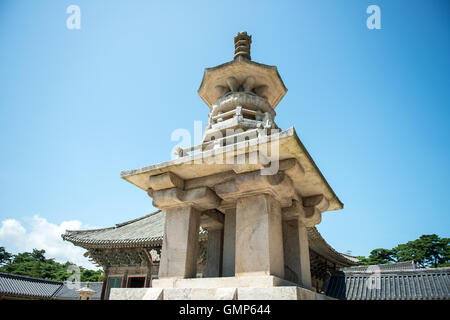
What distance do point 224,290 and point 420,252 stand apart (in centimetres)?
6330

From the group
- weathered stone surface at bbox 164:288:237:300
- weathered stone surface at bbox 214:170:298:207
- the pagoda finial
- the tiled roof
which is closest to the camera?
weathered stone surface at bbox 164:288:237:300

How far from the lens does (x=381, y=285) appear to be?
49.1 feet

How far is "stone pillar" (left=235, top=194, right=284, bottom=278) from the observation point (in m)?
3.59

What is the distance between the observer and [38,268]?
176 feet

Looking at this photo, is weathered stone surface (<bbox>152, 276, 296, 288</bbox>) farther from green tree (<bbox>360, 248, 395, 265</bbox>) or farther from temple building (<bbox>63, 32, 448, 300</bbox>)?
green tree (<bbox>360, 248, 395, 265</bbox>)

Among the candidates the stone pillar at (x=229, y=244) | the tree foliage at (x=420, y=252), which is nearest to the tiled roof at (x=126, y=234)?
the stone pillar at (x=229, y=244)

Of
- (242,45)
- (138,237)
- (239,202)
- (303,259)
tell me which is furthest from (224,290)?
(138,237)

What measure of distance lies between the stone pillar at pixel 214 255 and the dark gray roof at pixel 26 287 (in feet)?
83.3

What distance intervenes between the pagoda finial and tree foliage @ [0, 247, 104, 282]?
1864 inches

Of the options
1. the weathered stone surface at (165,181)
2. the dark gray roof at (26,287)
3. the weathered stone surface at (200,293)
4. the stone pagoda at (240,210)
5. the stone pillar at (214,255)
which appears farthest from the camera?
the dark gray roof at (26,287)

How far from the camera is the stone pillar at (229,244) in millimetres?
4473

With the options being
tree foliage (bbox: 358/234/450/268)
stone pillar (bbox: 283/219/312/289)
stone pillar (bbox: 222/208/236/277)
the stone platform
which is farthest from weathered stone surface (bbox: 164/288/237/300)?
tree foliage (bbox: 358/234/450/268)

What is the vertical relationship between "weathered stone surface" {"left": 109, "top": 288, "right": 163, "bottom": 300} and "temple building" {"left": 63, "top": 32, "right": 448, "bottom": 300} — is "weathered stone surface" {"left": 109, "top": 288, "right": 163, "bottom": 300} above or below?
below

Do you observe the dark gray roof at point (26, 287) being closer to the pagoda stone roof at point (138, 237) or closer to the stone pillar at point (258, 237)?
the pagoda stone roof at point (138, 237)
